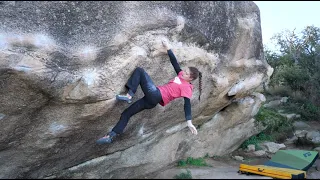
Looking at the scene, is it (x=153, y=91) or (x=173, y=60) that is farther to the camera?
(x=173, y=60)

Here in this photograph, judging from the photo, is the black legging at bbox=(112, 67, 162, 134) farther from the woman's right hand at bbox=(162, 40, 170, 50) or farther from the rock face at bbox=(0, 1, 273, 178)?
the woman's right hand at bbox=(162, 40, 170, 50)

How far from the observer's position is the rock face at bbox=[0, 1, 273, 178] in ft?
16.4

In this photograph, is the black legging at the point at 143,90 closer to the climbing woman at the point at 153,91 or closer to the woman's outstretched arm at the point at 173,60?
the climbing woman at the point at 153,91

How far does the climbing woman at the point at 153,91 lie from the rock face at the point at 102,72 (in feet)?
0.56

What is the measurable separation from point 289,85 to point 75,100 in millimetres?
13548

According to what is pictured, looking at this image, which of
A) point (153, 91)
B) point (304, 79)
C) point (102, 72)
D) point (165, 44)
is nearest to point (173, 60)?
point (165, 44)

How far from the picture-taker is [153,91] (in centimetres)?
564

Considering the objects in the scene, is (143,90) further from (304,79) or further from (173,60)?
(304,79)

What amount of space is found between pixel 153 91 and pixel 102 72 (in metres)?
0.85

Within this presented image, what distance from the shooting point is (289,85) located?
55.4ft

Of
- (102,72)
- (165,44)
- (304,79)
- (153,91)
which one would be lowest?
(304,79)

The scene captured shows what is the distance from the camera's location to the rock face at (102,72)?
499 cm

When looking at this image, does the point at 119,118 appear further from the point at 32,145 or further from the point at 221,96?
the point at 221,96

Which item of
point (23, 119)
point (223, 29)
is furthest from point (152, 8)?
point (23, 119)
